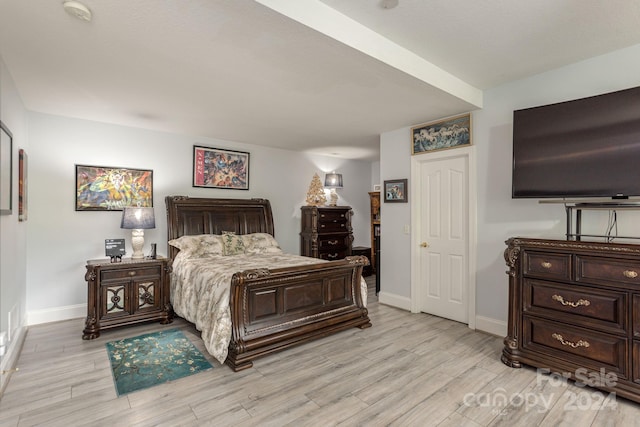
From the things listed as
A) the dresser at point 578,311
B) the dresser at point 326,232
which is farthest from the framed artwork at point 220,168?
the dresser at point 578,311

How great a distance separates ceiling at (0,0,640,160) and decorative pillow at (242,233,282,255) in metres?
1.85

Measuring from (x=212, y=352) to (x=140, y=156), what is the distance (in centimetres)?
304

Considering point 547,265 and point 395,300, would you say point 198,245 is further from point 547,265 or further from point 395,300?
point 547,265

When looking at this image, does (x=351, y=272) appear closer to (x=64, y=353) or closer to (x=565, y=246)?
(x=565, y=246)

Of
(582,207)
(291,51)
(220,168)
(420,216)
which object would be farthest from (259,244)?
(582,207)

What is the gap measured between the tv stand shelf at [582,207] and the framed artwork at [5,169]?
14.4 feet

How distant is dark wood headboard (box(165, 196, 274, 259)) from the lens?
462 cm

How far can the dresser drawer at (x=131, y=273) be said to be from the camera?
3.57m

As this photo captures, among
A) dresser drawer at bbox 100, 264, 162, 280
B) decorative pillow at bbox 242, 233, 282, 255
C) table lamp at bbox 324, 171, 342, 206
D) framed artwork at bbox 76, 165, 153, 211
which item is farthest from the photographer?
table lamp at bbox 324, 171, 342, 206

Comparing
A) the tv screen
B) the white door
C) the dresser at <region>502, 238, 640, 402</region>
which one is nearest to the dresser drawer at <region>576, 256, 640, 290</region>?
the dresser at <region>502, 238, 640, 402</region>

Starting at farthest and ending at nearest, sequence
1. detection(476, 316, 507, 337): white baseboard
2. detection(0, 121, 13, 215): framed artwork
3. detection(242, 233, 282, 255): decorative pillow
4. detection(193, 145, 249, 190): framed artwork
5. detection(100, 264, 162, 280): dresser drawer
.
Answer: detection(193, 145, 249, 190): framed artwork
detection(242, 233, 282, 255): decorative pillow
detection(100, 264, 162, 280): dresser drawer
detection(476, 316, 507, 337): white baseboard
detection(0, 121, 13, 215): framed artwork

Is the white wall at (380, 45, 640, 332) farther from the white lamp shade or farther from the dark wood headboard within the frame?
the white lamp shade

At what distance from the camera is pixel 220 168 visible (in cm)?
520

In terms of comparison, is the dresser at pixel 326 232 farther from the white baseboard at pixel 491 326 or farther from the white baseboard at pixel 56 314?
the white baseboard at pixel 56 314
